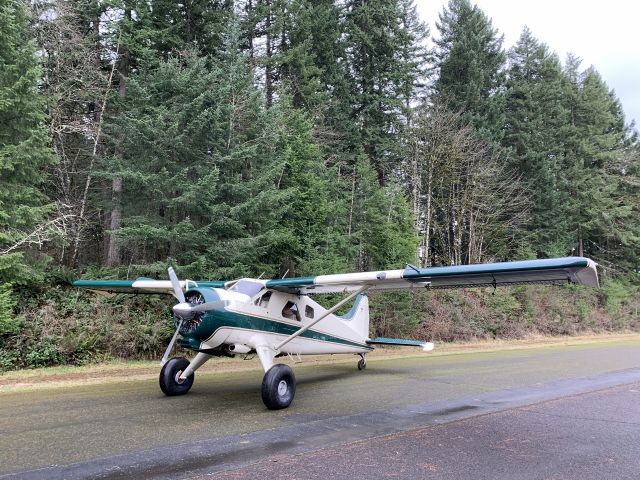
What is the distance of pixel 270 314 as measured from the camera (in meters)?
8.99

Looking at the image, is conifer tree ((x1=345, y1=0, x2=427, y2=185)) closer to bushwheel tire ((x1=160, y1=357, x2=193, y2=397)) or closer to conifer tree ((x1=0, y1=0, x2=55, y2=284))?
conifer tree ((x1=0, y1=0, x2=55, y2=284))

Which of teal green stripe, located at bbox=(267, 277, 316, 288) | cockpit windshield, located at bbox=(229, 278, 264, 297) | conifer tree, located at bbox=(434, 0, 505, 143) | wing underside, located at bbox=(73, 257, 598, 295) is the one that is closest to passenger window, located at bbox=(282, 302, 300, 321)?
wing underside, located at bbox=(73, 257, 598, 295)

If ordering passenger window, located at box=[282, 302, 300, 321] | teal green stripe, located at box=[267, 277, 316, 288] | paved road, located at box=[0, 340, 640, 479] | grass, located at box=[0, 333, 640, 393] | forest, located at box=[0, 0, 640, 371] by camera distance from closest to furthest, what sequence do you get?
paved road, located at box=[0, 340, 640, 479] < teal green stripe, located at box=[267, 277, 316, 288] < passenger window, located at box=[282, 302, 300, 321] < grass, located at box=[0, 333, 640, 393] < forest, located at box=[0, 0, 640, 371]

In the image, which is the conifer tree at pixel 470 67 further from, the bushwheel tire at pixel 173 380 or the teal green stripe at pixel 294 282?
the bushwheel tire at pixel 173 380

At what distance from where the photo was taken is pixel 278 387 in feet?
25.4

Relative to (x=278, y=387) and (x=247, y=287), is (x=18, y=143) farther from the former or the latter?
(x=278, y=387)

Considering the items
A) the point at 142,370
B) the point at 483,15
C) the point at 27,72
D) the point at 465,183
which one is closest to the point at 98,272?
the point at 142,370

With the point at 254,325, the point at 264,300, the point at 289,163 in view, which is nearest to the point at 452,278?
the point at 264,300

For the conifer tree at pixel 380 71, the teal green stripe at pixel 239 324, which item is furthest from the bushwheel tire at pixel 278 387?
the conifer tree at pixel 380 71

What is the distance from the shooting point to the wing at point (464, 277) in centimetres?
671

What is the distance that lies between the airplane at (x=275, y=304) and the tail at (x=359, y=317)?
2.31 meters

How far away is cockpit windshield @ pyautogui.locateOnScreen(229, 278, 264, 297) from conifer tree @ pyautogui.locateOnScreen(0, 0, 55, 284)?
631 centimetres

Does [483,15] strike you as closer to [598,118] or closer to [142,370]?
[598,118]

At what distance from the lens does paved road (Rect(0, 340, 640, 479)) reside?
509 centimetres
